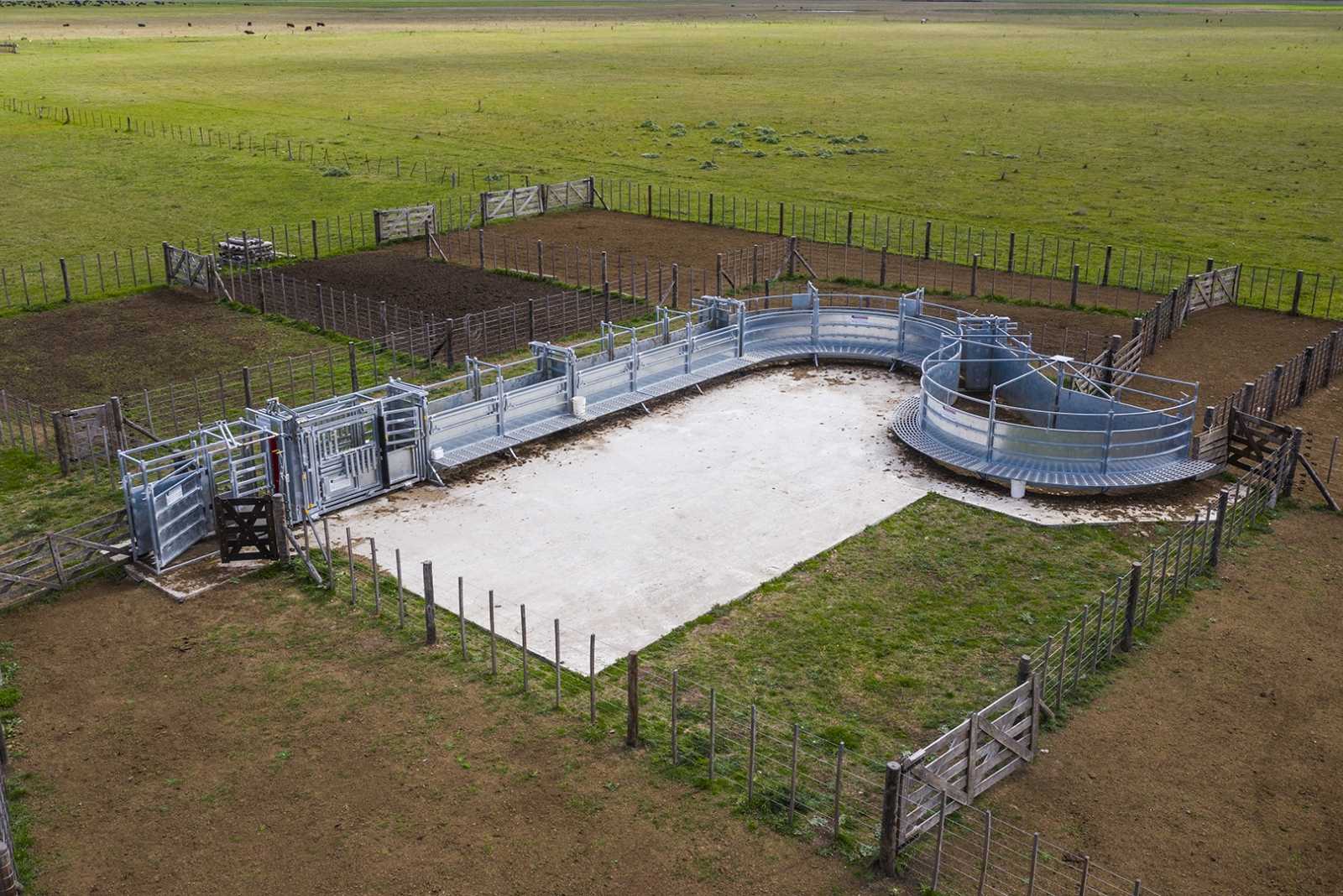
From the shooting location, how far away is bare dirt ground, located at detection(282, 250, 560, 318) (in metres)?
42.6

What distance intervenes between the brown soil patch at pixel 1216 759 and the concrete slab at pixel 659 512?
16.4 ft

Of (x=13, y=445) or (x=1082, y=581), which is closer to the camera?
(x=1082, y=581)

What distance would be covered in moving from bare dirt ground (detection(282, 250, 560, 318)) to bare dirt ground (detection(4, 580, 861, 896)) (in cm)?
2181

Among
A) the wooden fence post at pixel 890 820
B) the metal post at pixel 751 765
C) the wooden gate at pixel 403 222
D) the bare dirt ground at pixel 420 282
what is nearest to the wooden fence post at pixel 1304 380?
the metal post at pixel 751 765

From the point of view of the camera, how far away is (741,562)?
23922mm

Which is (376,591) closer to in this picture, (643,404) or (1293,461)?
(643,404)

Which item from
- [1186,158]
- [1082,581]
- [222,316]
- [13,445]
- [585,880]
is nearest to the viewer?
[585,880]

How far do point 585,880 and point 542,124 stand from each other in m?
80.3

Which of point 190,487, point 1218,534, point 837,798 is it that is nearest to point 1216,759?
point 837,798

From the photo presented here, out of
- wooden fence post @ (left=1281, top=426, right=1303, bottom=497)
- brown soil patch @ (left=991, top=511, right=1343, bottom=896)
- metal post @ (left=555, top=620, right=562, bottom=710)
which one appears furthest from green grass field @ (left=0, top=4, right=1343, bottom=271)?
metal post @ (left=555, top=620, right=562, bottom=710)

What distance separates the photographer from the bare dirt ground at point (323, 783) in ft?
51.1

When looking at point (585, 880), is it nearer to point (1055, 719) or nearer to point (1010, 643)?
point (1055, 719)

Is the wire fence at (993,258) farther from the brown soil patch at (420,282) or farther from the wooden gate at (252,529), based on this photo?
the wooden gate at (252,529)

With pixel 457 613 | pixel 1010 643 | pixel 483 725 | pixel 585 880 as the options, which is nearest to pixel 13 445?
pixel 457 613
